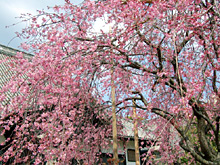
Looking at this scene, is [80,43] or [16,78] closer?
[16,78]

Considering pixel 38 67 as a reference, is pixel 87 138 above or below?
below

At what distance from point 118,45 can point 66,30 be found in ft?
3.28

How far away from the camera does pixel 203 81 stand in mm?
3182

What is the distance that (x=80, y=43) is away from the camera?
3734 millimetres

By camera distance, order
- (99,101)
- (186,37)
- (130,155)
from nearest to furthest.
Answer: (186,37)
(99,101)
(130,155)

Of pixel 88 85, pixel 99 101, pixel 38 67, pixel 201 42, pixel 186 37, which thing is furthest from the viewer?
pixel 99 101

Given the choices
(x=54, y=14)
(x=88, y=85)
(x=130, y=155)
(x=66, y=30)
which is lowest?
(x=130, y=155)

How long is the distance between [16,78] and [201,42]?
3.20 meters

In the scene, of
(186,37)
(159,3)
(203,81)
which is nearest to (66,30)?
(159,3)

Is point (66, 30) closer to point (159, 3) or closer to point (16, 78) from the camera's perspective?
point (16, 78)

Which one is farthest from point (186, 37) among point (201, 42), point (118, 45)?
point (118, 45)

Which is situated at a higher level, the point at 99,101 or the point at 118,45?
the point at 118,45

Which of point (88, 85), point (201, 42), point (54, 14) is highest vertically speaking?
point (54, 14)

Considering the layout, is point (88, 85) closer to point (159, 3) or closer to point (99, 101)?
point (99, 101)
